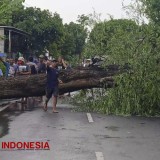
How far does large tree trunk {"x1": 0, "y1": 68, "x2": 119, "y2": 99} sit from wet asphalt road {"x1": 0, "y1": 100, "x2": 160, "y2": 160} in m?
1.18

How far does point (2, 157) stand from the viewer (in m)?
8.10

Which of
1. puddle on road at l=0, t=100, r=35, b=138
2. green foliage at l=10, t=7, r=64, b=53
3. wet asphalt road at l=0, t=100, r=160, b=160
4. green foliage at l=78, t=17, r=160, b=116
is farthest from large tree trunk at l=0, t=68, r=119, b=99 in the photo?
green foliage at l=10, t=7, r=64, b=53

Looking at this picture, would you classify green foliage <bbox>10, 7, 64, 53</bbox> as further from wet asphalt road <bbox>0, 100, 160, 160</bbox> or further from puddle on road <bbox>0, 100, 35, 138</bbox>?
wet asphalt road <bbox>0, 100, 160, 160</bbox>

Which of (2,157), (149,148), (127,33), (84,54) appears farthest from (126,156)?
(84,54)

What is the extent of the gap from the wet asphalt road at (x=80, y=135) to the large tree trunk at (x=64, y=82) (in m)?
1.18

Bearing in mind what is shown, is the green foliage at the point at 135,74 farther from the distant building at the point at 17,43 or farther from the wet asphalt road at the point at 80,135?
the distant building at the point at 17,43

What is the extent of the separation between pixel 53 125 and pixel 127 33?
5.37 metres

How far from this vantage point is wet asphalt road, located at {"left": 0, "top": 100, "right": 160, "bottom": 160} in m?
8.48

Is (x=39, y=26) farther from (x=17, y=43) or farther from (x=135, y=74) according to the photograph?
(x=135, y=74)

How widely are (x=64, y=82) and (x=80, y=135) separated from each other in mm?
6434

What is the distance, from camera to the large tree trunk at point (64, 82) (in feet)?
54.2

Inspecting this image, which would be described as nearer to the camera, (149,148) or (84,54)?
(149,148)

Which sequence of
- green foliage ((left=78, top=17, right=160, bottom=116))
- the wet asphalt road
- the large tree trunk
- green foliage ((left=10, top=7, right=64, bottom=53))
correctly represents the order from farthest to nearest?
green foliage ((left=10, top=7, right=64, bottom=53))
the large tree trunk
green foliage ((left=78, top=17, right=160, bottom=116))
the wet asphalt road

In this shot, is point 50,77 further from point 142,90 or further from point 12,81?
point 142,90
